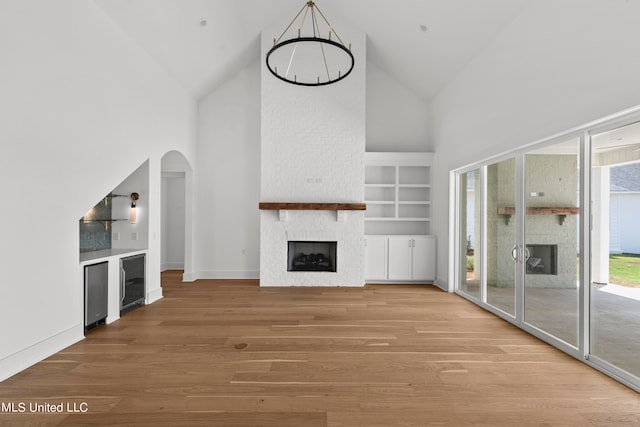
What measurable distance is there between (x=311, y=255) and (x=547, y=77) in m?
4.64

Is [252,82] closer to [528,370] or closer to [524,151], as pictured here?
[524,151]

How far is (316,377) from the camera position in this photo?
265cm

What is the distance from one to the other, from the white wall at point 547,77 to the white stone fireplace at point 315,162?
76.4 inches

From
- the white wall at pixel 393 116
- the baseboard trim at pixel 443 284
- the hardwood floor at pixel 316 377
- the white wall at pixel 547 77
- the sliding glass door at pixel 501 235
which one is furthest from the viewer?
the white wall at pixel 393 116

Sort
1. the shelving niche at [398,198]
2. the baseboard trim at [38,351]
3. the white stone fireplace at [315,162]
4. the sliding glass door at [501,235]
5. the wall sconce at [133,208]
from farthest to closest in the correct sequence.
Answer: the shelving niche at [398,198], the white stone fireplace at [315,162], the wall sconce at [133,208], the sliding glass door at [501,235], the baseboard trim at [38,351]

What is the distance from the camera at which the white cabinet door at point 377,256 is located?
6465 mm

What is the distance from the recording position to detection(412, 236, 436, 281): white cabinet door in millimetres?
6441

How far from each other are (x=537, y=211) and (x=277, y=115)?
4619 millimetres

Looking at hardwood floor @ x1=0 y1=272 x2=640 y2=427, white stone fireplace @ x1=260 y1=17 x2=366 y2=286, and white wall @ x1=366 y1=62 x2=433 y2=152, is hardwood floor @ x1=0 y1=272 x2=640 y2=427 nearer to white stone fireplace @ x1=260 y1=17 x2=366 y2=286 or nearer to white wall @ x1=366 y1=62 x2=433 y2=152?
white stone fireplace @ x1=260 y1=17 x2=366 y2=286

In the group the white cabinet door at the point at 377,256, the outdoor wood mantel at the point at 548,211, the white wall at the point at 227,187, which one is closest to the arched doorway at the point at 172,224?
the white wall at the point at 227,187

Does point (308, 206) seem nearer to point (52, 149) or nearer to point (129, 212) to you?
point (129, 212)

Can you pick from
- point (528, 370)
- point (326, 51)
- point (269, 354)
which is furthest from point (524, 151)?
point (326, 51)

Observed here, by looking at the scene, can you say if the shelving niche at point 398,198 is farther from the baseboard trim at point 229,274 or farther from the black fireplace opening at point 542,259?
the black fireplace opening at point 542,259

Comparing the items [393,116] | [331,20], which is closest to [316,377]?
[393,116]
